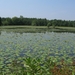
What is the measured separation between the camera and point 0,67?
9.27 meters

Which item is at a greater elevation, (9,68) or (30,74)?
(30,74)

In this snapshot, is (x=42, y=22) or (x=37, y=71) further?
(x=42, y=22)

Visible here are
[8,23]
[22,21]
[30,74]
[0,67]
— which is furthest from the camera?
[22,21]

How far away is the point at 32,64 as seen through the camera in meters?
3.66

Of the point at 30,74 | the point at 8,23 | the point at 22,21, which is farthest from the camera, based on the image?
the point at 22,21

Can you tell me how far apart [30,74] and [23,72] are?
0.28 m

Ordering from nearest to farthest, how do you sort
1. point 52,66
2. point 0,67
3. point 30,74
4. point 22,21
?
point 30,74, point 52,66, point 0,67, point 22,21

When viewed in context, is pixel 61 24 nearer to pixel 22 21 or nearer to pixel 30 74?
pixel 22 21

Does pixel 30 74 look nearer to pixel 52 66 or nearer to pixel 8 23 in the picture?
pixel 52 66

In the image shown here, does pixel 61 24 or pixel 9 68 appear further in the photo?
pixel 61 24

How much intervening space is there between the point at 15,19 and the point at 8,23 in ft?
17.3

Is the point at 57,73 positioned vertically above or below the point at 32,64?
below

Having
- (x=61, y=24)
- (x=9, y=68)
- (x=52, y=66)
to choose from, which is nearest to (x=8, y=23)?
(x=61, y=24)

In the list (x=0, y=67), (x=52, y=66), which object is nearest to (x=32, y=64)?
(x=52, y=66)
